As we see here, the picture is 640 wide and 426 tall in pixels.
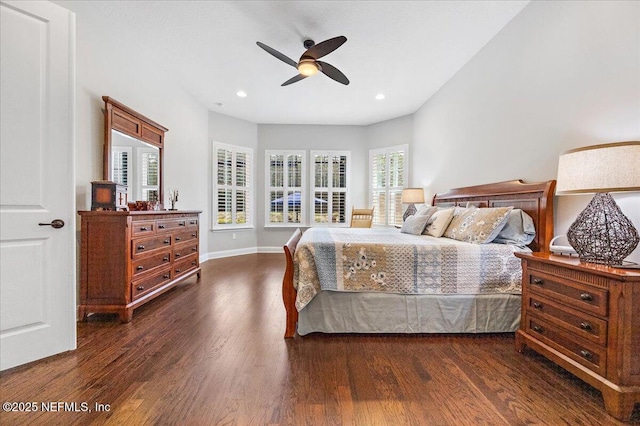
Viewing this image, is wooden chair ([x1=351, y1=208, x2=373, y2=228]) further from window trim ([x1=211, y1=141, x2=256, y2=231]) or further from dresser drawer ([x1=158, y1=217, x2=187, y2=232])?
dresser drawer ([x1=158, y1=217, x2=187, y2=232])

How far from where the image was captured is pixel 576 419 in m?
1.33

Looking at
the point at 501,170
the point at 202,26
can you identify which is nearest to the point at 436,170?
the point at 501,170

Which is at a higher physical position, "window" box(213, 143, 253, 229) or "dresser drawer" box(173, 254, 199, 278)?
"window" box(213, 143, 253, 229)

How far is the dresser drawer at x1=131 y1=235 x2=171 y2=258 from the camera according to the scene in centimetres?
253

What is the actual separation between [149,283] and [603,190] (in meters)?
3.62

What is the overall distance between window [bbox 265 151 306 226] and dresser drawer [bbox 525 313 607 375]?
16.2 ft

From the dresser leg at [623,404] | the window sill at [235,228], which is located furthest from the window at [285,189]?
the dresser leg at [623,404]

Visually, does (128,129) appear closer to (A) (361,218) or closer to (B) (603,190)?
(B) (603,190)

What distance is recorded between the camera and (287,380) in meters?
1.61

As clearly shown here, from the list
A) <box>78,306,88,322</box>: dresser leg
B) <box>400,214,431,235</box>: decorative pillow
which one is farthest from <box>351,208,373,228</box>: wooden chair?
<box>78,306,88,322</box>: dresser leg

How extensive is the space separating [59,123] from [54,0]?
52.1 inches

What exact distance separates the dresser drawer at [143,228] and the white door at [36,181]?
617mm

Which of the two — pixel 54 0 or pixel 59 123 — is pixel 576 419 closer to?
pixel 59 123

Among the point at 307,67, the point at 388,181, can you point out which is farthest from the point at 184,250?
the point at 388,181
